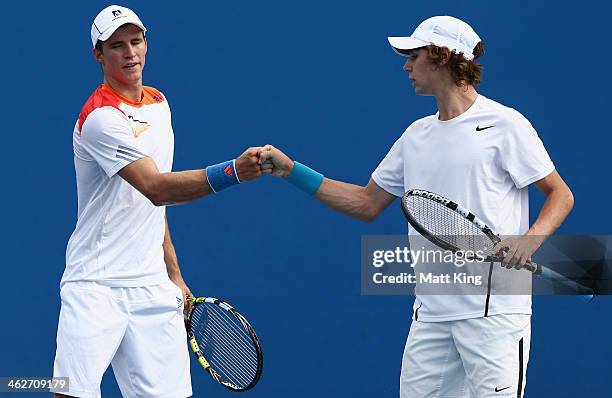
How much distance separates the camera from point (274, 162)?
13.8ft

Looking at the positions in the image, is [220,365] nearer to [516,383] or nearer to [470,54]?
[516,383]

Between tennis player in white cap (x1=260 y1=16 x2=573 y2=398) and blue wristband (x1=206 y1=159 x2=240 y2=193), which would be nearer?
tennis player in white cap (x1=260 y1=16 x2=573 y2=398)

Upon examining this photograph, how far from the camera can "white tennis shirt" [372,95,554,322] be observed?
388cm

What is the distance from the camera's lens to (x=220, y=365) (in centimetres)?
446

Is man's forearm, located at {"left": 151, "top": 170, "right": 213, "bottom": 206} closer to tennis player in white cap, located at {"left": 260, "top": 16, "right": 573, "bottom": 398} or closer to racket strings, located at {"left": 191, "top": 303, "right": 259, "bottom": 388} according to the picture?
racket strings, located at {"left": 191, "top": 303, "right": 259, "bottom": 388}

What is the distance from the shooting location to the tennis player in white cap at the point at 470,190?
3850 mm

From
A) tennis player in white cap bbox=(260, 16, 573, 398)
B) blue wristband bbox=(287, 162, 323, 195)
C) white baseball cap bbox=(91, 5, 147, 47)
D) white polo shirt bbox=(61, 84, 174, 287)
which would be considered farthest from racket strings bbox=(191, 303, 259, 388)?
white baseball cap bbox=(91, 5, 147, 47)

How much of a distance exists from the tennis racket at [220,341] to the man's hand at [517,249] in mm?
1047

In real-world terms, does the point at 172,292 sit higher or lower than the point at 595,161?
lower

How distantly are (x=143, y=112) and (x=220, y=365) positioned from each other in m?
0.99

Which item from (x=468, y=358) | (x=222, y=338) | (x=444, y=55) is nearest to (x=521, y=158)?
(x=444, y=55)

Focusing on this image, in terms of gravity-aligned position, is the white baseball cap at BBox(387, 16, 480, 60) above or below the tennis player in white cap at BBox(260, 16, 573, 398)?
above

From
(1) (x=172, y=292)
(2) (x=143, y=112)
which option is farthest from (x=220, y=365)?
(2) (x=143, y=112)

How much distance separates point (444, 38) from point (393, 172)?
503 millimetres
